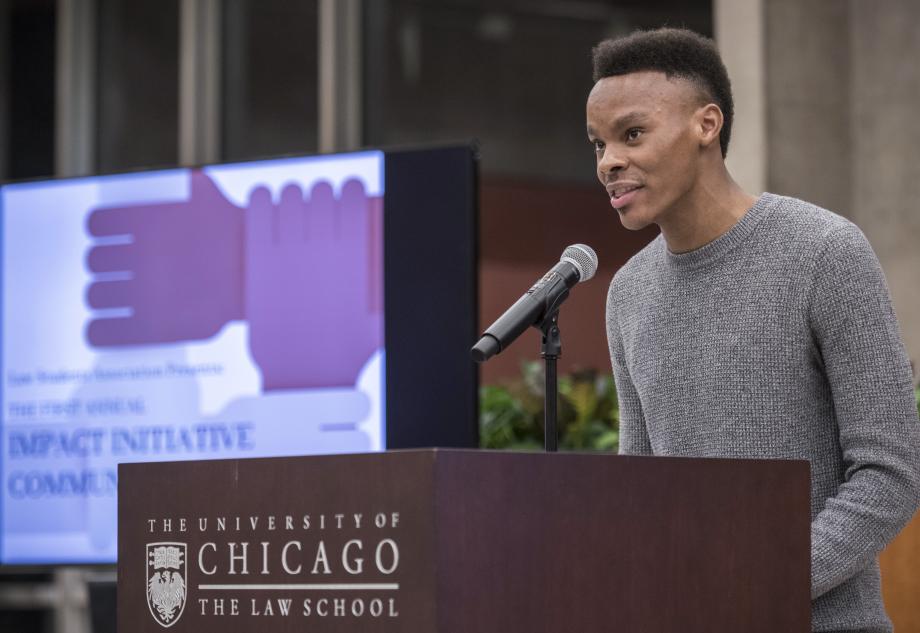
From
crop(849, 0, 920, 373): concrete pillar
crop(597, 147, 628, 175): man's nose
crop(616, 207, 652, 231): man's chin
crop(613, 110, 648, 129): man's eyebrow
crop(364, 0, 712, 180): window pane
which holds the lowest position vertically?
crop(616, 207, 652, 231): man's chin

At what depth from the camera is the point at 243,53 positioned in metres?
5.94

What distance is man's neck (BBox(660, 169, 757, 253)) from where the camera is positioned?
78.7 inches

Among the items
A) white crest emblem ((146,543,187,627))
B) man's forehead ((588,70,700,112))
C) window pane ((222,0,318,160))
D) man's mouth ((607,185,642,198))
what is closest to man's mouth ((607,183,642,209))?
man's mouth ((607,185,642,198))

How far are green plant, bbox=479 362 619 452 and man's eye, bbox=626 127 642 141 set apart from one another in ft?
8.31

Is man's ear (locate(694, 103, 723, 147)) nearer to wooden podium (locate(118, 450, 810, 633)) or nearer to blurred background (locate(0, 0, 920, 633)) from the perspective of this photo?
wooden podium (locate(118, 450, 810, 633))

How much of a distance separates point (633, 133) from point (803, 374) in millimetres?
394

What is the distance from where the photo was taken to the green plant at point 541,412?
4.48 meters

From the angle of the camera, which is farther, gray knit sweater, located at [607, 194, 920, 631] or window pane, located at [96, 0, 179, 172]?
window pane, located at [96, 0, 179, 172]

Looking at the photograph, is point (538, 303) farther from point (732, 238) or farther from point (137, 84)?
point (137, 84)

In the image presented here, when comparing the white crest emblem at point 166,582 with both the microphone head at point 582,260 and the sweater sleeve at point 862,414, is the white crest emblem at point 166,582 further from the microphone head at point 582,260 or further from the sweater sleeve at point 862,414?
the sweater sleeve at point 862,414

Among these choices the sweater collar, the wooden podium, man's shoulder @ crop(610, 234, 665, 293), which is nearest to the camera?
the wooden podium

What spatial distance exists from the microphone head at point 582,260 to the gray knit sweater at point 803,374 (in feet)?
0.61

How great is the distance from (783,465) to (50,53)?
548 centimetres

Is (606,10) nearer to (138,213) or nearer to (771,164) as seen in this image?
(771,164)
